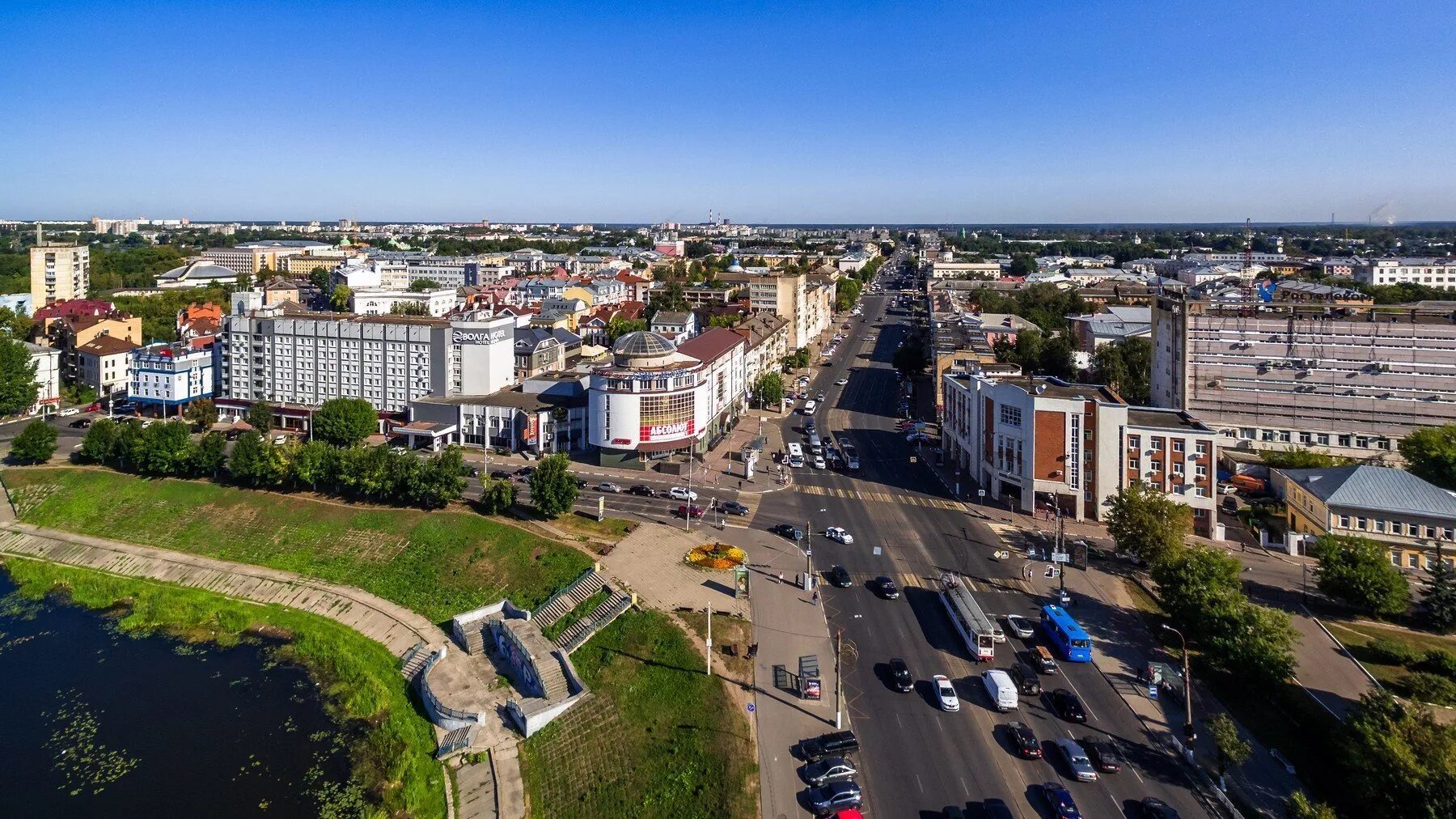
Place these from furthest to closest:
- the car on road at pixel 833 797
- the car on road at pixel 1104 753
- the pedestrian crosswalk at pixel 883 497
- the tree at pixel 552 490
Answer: the pedestrian crosswalk at pixel 883 497 → the tree at pixel 552 490 → the car on road at pixel 1104 753 → the car on road at pixel 833 797

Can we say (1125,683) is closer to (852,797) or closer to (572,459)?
(852,797)

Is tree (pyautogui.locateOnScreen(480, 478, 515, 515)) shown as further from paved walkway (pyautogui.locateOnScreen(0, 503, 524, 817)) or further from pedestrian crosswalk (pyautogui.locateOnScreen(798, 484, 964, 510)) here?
pedestrian crosswalk (pyautogui.locateOnScreen(798, 484, 964, 510))

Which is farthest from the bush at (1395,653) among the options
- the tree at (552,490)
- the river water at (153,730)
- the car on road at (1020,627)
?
the river water at (153,730)

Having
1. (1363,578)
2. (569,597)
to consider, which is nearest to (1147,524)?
(1363,578)

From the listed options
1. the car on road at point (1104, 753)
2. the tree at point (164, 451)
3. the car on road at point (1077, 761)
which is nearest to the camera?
the car on road at point (1077, 761)

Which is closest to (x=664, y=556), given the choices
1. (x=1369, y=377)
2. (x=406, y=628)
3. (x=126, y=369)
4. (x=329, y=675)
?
(x=406, y=628)

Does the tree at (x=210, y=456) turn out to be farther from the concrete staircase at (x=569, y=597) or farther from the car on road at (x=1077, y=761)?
the car on road at (x=1077, y=761)
